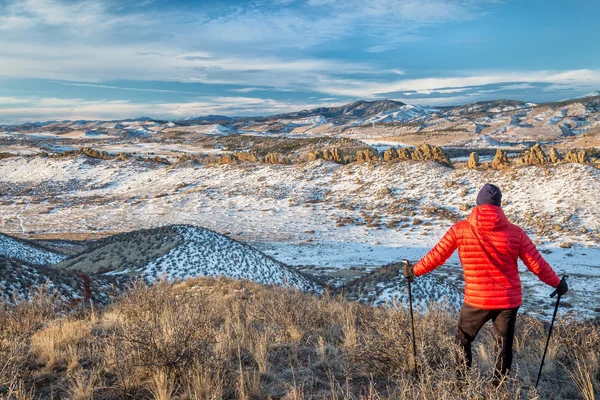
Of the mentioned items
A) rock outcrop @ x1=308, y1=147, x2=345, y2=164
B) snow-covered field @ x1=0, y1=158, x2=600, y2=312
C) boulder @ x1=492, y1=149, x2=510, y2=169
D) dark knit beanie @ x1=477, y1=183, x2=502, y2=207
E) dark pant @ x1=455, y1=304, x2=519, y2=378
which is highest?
dark knit beanie @ x1=477, y1=183, x2=502, y2=207

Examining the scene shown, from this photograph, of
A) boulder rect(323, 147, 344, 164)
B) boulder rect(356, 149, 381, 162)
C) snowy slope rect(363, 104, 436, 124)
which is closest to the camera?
boulder rect(356, 149, 381, 162)

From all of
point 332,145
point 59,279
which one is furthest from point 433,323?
point 332,145

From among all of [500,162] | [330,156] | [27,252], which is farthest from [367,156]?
[27,252]

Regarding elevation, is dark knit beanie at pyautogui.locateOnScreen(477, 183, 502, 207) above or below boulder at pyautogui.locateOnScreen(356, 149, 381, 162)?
above

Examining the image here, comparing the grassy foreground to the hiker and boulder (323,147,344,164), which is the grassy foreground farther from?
boulder (323,147,344,164)

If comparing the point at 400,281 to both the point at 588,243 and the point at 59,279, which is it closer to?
the point at 59,279

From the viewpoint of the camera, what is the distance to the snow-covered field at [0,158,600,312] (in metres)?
18.0

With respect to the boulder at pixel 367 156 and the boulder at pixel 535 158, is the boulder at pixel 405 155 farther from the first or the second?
the boulder at pixel 535 158

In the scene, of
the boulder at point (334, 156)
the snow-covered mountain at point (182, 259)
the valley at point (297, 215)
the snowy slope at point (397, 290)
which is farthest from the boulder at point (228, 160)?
the snowy slope at point (397, 290)

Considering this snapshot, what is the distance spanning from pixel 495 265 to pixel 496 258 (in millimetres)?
67

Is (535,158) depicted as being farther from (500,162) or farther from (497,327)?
(497,327)

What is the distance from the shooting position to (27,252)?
1496cm

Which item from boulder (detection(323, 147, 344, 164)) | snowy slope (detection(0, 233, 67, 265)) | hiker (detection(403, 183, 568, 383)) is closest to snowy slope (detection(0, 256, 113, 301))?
snowy slope (detection(0, 233, 67, 265))

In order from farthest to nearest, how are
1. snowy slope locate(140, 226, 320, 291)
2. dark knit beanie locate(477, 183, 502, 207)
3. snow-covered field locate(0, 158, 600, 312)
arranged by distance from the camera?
1. snow-covered field locate(0, 158, 600, 312)
2. snowy slope locate(140, 226, 320, 291)
3. dark knit beanie locate(477, 183, 502, 207)
